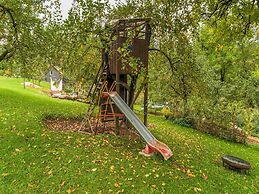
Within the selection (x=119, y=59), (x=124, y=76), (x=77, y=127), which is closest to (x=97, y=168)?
(x=119, y=59)

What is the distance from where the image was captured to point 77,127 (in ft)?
34.5

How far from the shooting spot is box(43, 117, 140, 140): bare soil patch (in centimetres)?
958

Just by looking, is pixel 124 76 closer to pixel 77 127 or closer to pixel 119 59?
pixel 119 59

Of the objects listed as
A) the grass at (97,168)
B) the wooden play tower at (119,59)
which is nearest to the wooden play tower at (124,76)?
the wooden play tower at (119,59)

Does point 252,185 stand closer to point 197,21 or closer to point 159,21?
point 197,21

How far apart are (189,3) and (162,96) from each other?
31.2 ft

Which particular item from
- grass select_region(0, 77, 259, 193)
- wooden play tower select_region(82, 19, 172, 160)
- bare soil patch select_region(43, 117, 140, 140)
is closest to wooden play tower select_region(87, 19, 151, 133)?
wooden play tower select_region(82, 19, 172, 160)

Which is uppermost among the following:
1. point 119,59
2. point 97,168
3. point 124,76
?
point 119,59

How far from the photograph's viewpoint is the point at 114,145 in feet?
26.6

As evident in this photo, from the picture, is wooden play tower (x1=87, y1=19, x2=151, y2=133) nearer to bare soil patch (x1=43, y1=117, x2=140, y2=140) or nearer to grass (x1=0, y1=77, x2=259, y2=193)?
bare soil patch (x1=43, y1=117, x2=140, y2=140)

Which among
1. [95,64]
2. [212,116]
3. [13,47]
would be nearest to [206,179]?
[95,64]

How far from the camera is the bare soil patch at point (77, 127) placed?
31.4 ft

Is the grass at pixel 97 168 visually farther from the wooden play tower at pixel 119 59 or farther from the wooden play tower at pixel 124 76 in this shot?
the wooden play tower at pixel 119 59

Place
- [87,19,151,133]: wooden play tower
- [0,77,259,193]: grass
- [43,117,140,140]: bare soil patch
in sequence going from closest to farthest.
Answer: [0,77,259,193]: grass
[87,19,151,133]: wooden play tower
[43,117,140,140]: bare soil patch
